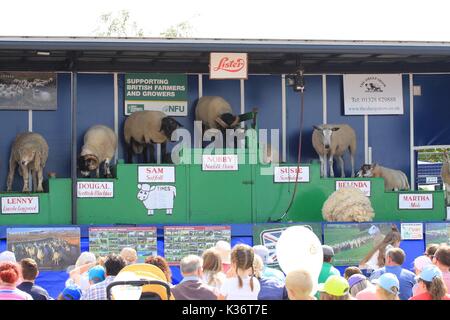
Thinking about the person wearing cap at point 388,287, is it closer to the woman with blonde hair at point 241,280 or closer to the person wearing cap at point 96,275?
the woman with blonde hair at point 241,280

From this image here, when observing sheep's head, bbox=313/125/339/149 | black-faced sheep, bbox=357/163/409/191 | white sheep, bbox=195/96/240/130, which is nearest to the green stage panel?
white sheep, bbox=195/96/240/130

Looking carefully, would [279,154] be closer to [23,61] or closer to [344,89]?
[344,89]

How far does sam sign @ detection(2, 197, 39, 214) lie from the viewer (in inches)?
505

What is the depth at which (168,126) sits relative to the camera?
14602mm

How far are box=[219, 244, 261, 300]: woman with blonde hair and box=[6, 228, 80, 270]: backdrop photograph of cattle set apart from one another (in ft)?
16.7

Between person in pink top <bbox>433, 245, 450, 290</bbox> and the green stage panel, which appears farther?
the green stage panel

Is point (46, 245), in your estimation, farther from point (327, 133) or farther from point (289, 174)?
point (327, 133)

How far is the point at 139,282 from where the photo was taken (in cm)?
641

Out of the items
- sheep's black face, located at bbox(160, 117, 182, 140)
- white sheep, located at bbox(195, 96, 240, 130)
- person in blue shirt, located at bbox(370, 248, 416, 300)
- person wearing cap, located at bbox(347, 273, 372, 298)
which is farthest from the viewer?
white sheep, located at bbox(195, 96, 240, 130)

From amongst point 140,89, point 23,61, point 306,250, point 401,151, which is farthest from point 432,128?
point 306,250

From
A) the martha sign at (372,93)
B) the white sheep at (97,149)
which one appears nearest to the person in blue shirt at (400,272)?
the white sheep at (97,149)

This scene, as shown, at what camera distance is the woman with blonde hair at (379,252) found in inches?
498

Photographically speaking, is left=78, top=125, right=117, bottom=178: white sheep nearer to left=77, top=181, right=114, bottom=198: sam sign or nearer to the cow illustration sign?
left=77, top=181, right=114, bottom=198: sam sign

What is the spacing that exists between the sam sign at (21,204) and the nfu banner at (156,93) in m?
2.80
